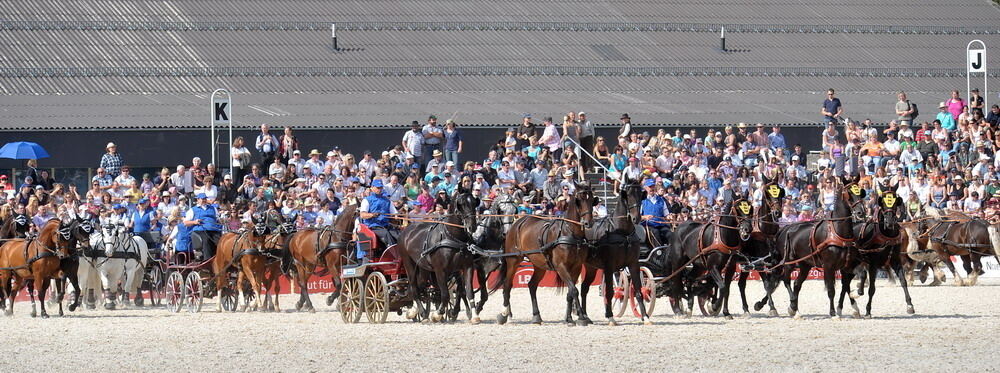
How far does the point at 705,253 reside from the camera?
22.1 meters

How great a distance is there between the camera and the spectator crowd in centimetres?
2988

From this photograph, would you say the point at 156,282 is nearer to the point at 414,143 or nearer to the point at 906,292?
the point at 414,143

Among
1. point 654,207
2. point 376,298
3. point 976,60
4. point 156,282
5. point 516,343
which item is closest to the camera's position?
point 516,343

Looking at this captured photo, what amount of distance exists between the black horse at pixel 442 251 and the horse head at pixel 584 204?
1725mm

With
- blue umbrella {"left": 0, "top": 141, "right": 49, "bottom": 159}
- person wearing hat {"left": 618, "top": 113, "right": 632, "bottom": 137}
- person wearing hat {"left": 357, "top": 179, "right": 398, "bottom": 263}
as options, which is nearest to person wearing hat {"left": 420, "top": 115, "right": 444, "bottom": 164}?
person wearing hat {"left": 618, "top": 113, "right": 632, "bottom": 137}

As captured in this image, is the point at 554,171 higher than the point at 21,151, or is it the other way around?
the point at 21,151

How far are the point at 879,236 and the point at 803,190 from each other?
12254mm

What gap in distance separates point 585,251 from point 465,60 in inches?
930

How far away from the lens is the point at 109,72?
40594 mm

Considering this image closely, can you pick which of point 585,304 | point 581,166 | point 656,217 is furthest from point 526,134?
point 585,304

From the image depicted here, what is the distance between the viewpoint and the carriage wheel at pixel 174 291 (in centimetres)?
2592

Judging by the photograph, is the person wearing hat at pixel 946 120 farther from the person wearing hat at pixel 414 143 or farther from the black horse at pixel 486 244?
the black horse at pixel 486 244

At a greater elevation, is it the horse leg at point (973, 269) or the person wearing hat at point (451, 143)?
the person wearing hat at point (451, 143)

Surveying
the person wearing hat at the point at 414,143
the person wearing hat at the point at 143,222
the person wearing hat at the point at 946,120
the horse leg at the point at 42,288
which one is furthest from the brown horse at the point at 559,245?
the person wearing hat at the point at 946,120
